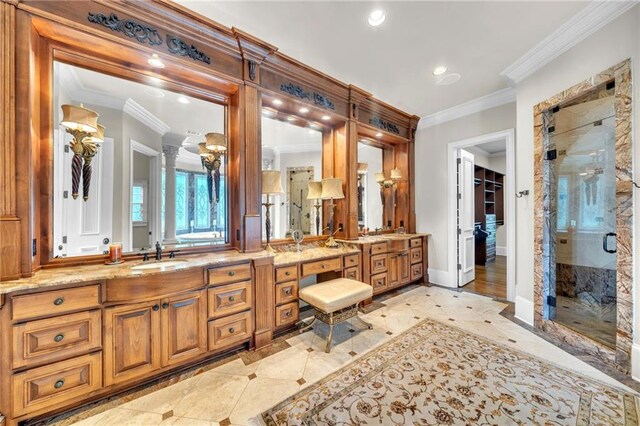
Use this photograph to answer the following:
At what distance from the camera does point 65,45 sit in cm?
179

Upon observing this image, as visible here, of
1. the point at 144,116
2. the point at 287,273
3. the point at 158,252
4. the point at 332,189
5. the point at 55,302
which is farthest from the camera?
the point at 332,189

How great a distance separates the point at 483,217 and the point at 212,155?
6.31 meters

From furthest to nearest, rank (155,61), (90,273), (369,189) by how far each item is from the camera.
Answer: (369,189) → (155,61) → (90,273)

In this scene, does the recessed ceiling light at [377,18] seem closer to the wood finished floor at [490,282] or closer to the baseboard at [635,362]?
the baseboard at [635,362]

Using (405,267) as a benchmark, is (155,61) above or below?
above

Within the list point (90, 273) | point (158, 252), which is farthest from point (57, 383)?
point (158, 252)

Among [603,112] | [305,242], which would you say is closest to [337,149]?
[305,242]

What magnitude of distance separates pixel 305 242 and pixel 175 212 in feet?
5.20

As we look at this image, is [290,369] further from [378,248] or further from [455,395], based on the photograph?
[378,248]

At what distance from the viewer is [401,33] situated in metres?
2.26

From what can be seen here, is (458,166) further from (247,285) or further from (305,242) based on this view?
(247,285)

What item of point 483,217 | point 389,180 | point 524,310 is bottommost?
point 524,310

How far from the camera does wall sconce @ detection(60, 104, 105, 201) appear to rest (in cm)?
183

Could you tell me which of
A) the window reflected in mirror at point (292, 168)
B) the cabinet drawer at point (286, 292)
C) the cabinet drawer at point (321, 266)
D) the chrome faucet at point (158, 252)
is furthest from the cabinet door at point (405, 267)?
the chrome faucet at point (158, 252)
